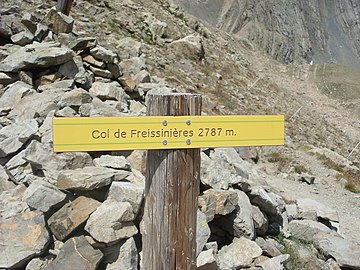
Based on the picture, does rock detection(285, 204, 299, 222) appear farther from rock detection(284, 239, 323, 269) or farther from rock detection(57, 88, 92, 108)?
rock detection(57, 88, 92, 108)

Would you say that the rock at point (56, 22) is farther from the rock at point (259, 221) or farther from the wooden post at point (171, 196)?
the wooden post at point (171, 196)

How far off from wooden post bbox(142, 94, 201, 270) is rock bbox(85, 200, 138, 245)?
111cm

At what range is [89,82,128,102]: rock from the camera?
19.9ft

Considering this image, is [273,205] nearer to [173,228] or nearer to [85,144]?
[173,228]

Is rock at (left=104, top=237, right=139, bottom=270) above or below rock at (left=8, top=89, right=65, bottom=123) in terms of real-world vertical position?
below

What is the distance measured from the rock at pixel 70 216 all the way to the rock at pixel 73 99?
6.29 ft

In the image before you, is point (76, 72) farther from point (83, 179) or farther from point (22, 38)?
point (83, 179)

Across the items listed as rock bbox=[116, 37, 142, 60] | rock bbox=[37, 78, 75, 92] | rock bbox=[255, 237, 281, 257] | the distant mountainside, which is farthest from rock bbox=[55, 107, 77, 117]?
the distant mountainside

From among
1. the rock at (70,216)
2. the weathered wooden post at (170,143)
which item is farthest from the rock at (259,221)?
the weathered wooden post at (170,143)

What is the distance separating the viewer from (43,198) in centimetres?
368

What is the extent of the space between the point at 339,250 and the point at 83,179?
349cm

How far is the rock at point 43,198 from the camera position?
145 inches

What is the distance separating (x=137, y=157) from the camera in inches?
Result: 185

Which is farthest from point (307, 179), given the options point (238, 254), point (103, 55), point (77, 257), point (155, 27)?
point (155, 27)
